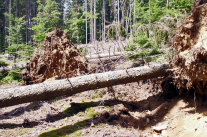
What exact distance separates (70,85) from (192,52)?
330 centimetres

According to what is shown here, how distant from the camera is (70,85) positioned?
467 centimetres

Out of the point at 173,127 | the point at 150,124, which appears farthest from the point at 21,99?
the point at 173,127

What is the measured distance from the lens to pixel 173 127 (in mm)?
3816

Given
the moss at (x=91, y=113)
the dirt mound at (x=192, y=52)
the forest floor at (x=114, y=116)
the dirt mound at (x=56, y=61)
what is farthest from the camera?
the dirt mound at (x=56, y=61)

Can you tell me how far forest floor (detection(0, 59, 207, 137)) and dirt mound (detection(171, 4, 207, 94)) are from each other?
52cm

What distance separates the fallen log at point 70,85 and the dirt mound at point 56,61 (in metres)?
1.52

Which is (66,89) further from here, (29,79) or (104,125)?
(29,79)

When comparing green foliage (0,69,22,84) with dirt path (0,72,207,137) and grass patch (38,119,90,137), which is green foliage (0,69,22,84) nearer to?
dirt path (0,72,207,137)

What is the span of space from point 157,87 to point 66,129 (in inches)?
128

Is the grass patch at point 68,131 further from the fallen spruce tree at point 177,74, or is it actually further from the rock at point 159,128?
the rock at point 159,128

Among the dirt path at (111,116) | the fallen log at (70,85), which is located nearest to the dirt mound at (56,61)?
the dirt path at (111,116)

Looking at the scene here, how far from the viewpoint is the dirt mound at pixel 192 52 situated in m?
3.62

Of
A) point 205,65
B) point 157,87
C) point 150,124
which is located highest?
point 205,65

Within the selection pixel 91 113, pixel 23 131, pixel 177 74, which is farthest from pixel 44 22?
pixel 177 74
